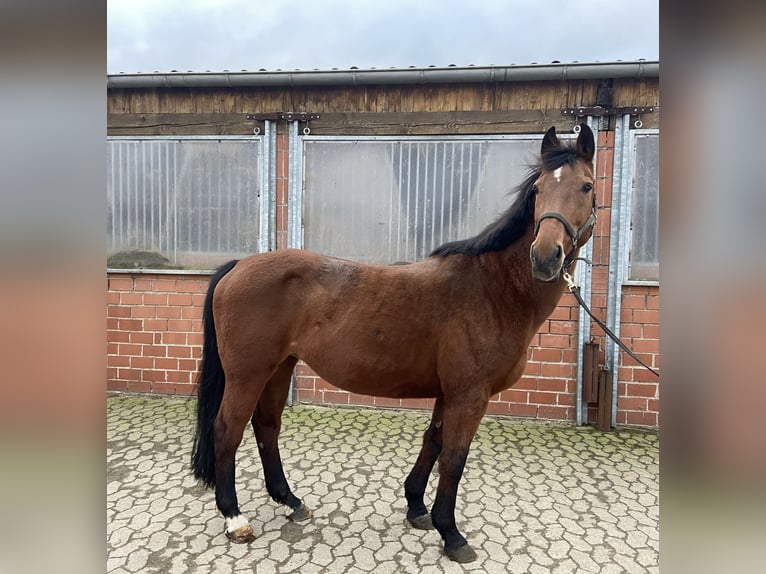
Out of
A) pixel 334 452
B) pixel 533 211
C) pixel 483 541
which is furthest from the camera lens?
pixel 334 452

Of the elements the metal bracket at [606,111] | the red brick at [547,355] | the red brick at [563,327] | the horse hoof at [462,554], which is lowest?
the horse hoof at [462,554]

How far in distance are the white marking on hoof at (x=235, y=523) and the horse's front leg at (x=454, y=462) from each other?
1093mm

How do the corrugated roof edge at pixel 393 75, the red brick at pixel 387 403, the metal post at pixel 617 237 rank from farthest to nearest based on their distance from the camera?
Answer: the red brick at pixel 387 403 → the metal post at pixel 617 237 → the corrugated roof edge at pixel 393 75

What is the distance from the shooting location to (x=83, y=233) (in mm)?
416

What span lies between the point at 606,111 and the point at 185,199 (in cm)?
442

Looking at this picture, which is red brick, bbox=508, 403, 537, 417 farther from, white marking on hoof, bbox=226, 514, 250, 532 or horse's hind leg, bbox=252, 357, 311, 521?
white marking on hoof, bbox=226, 514, 250, 532

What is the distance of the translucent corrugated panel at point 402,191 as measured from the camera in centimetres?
418

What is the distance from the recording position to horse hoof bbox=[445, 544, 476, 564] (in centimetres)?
221

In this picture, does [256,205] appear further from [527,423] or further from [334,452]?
[527,423]

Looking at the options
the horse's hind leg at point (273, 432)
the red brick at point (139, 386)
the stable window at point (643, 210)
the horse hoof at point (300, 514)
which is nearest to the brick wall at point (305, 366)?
the red brick at point (139, 386)

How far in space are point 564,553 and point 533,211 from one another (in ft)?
6.22

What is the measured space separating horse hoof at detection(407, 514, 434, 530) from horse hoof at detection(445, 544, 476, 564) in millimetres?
252

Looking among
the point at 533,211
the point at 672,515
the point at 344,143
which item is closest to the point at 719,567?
the point at 672,515

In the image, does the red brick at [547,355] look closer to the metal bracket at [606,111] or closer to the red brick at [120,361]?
the metal bracket at [606,111]
